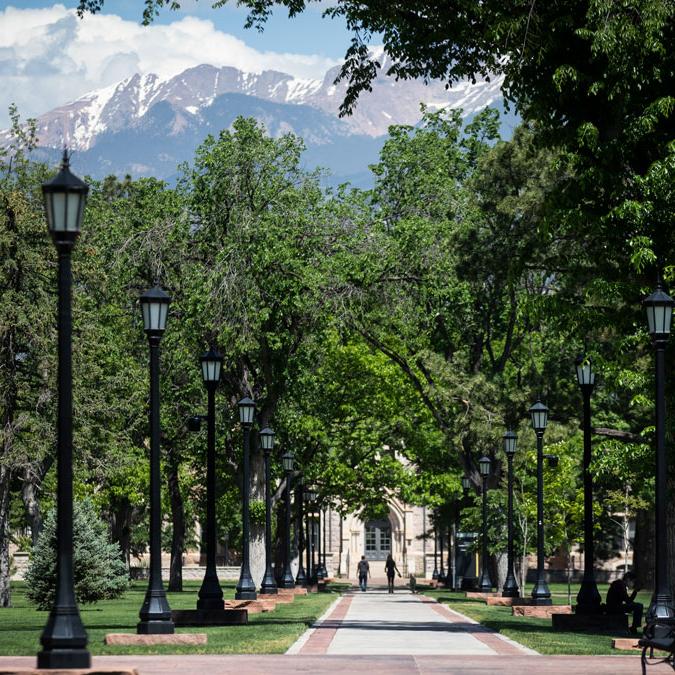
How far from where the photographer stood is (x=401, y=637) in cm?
2453

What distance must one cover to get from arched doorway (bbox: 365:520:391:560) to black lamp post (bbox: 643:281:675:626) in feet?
302

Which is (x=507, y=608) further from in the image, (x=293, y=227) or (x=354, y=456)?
(x=354, y=456)

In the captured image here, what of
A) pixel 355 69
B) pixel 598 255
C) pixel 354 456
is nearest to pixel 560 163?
pixel 598 255

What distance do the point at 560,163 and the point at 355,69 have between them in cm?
437

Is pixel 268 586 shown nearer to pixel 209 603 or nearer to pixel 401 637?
pixel 209 603

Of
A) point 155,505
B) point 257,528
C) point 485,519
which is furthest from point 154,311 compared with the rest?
point 257,528

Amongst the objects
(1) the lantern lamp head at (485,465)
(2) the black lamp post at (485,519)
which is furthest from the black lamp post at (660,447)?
(2) the black lamp post at (485,519)

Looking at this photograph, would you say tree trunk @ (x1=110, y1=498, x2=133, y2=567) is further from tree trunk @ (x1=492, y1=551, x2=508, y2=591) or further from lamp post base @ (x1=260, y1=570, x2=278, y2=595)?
lamp post base @ (x1=260, y1=570, x2=278, y2=595)

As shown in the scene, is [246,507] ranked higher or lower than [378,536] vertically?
higher

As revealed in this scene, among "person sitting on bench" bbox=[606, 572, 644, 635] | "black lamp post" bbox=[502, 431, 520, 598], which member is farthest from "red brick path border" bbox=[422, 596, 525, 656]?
"black lamp post" bbox=[502, 431, 520, 598]

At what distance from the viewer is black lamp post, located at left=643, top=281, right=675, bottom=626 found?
21016mm

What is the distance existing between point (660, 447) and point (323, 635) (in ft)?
21.9

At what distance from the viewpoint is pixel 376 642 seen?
22812 mm

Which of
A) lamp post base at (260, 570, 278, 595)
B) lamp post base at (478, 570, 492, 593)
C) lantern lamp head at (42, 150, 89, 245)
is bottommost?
lamp post base at (478, 570, 492, 593)
